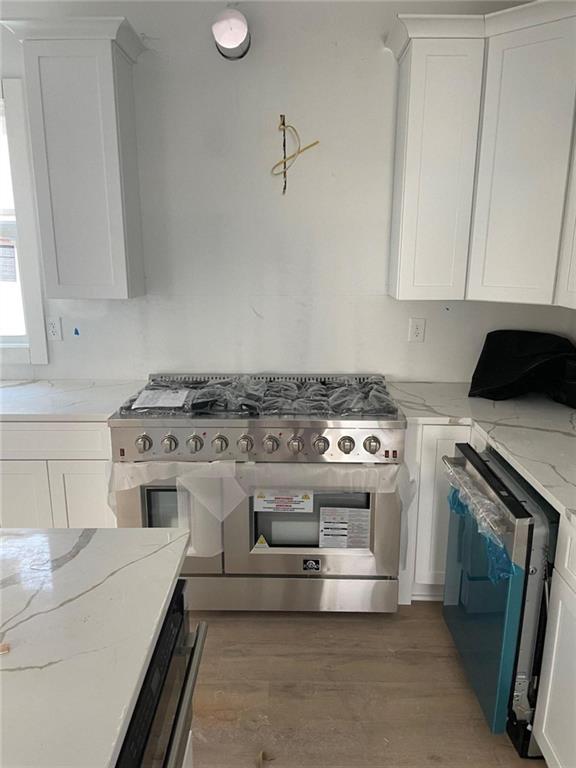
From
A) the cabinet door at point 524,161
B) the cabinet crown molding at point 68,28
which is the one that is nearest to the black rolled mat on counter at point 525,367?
the cabinet door at point 524,161

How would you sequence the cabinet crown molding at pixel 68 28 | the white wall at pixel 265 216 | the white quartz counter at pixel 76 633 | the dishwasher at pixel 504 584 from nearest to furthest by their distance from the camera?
the white quartz counter at pixel 76 633, the dishwasher at pixel 504 584, the cabinet crown molding at pixel 68 28, the white wall at pixel 265 216

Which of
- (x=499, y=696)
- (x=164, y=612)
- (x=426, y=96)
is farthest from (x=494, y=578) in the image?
(x=426, y=96)

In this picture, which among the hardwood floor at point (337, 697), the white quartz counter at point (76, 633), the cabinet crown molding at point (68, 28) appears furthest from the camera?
the cabinet crown molding at point (68, 28)

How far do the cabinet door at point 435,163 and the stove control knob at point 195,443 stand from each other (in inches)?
41.8

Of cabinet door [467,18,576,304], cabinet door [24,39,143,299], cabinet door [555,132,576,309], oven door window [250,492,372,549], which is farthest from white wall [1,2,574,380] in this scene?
oven door window [250,492,372,549]

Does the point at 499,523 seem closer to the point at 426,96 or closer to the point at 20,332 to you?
the point at 426,96

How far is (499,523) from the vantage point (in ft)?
5.18

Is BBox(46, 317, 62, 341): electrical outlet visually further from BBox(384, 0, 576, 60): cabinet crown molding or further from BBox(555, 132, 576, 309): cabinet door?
BBox(555, 132, 576, 309): cabinet door

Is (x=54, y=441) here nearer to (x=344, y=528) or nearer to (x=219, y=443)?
(x=219, y=443)

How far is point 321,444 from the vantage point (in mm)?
2137

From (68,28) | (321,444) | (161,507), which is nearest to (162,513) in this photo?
(161,507)

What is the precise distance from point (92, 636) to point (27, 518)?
171 centimetres

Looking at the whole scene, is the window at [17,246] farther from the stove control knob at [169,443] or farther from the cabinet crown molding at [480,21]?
the cabinet crown molding at [480,21]

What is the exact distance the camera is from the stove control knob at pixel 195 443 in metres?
2.15
